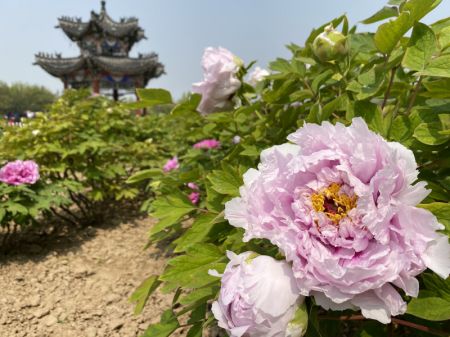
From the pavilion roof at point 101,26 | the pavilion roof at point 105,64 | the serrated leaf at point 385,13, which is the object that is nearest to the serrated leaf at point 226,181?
the serrated leaf at point 385,13

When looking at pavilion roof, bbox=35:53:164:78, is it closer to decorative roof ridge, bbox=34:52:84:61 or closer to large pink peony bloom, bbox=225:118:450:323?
decorative roof ridge, bbox=34:52:84:61

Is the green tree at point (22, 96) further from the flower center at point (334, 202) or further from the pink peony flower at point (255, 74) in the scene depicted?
the flower center at point (334, 202)

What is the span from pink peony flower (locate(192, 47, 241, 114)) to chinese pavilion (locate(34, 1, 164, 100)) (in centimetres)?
1936

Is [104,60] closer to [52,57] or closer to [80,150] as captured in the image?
[52,57]

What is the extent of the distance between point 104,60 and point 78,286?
1887cm

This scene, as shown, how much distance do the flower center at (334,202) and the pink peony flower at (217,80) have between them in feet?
1.76

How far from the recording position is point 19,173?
275cm

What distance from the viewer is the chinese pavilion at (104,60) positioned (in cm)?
1972

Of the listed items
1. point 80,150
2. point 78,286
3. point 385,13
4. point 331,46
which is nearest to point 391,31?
point 331,46

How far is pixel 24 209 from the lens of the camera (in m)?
2.62

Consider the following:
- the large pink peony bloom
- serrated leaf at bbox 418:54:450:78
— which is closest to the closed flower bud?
serrated leaf at bbox 418:54:450:78

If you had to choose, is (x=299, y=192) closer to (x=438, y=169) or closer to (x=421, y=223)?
(x=421, y=223)

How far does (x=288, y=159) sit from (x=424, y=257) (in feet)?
0.63

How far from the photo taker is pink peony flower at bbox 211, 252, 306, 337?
0.47 metres
